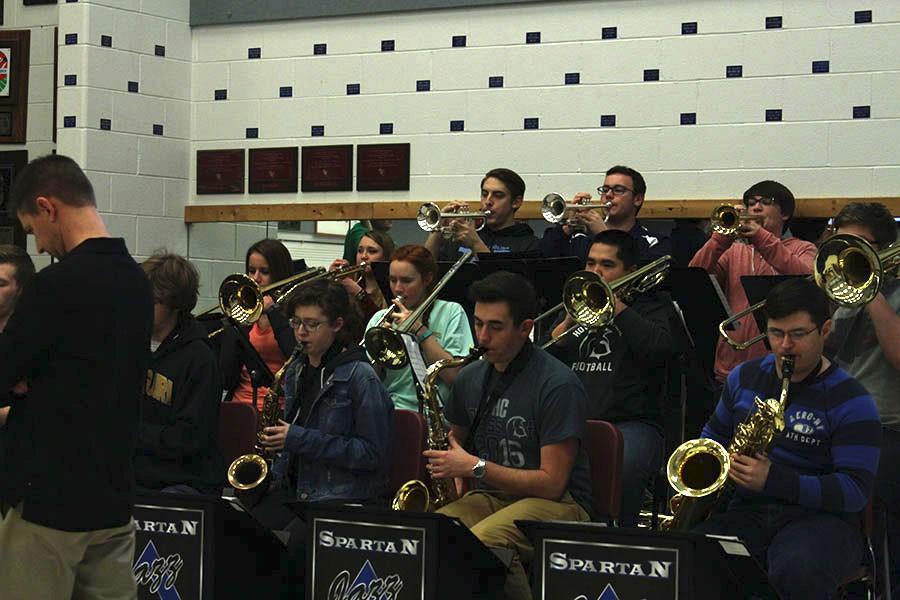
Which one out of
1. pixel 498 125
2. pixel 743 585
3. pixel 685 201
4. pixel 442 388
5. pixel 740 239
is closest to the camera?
pixel 743 585

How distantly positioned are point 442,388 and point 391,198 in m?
2.89

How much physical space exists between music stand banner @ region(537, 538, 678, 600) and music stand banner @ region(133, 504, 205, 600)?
51.3 inches

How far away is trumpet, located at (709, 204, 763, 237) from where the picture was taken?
5984 mm

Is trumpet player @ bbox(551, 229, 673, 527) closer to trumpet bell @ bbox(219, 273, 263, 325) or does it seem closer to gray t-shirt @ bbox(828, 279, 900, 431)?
gray t-shirt @ bbox(828, 279, 900, 431)

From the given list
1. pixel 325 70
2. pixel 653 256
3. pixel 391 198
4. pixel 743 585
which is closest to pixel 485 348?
pixel 743 585

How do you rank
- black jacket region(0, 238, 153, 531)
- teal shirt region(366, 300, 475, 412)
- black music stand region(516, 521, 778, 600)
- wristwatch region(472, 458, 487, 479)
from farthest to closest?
teal shirt region(366, 300, 475, 412) → wristwatch region(472, 458, 487, 479) → black music stand region(516, 521, 778, 600) → black jacket region(0, 238, 153, 531)

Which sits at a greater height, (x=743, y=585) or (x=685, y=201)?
(x=685, y=201)

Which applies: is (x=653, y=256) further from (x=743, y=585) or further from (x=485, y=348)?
(x=743, y=585)

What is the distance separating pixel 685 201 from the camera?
7.51 metres

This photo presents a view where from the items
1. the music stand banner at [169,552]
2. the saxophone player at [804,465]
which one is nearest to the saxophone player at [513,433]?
the saxophone player at [804,465]

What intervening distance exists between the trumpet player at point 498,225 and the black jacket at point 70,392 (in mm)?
3418

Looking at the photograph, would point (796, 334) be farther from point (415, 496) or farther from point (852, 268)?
point (415, 496)

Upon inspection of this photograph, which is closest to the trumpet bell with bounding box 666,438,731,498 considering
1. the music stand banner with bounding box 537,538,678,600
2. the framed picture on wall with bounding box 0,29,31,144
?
the music stand banner with bounding box 537,538,678,600

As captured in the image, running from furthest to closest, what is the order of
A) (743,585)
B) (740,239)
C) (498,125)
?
(498,125) → (740,239) → (743,585)
